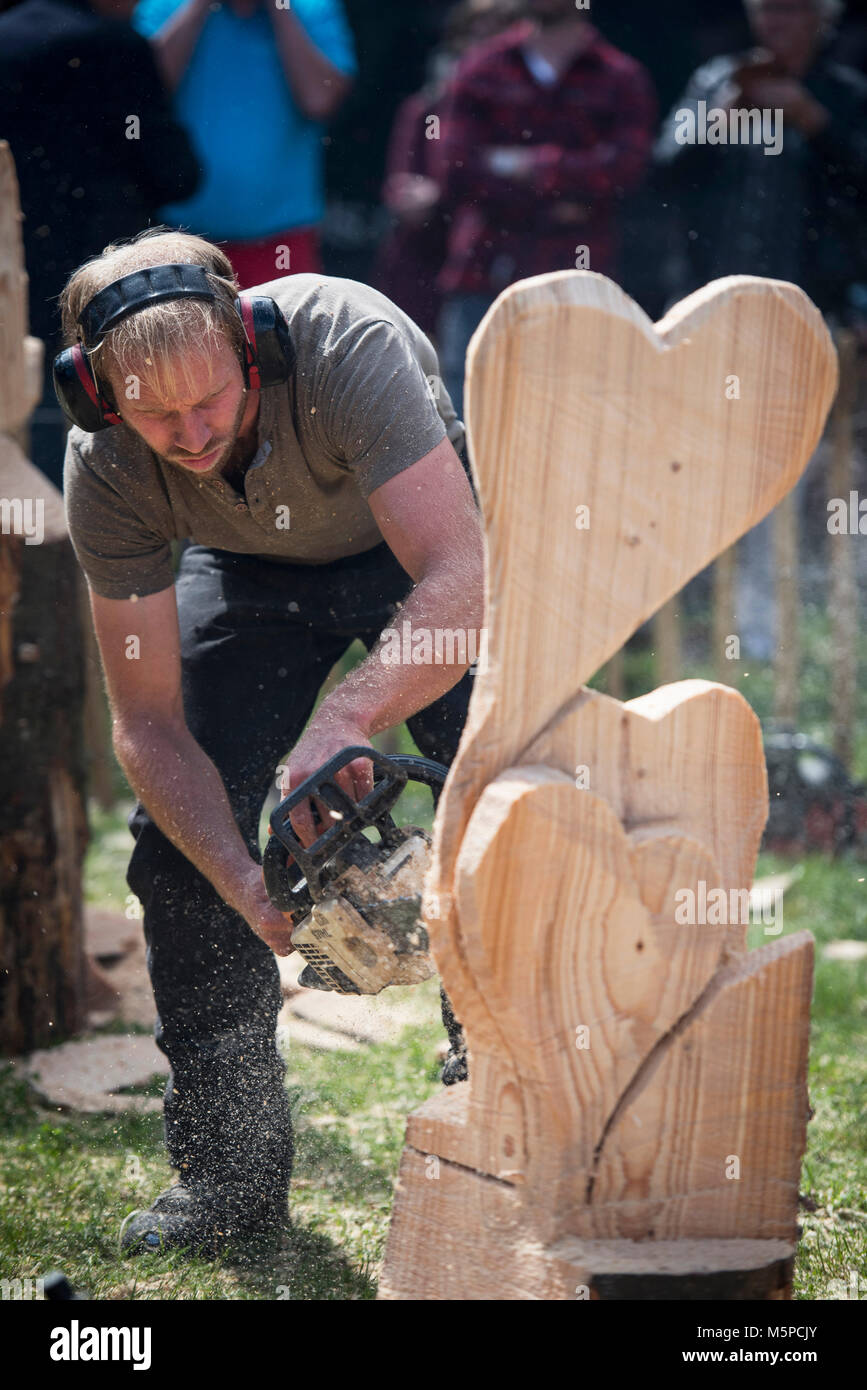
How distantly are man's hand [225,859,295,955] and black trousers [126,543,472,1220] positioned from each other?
31 cm

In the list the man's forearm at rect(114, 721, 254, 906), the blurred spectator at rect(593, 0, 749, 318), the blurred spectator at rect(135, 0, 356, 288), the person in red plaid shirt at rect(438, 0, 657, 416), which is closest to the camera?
the man's forearm at rect(114, 721, 254, 906)

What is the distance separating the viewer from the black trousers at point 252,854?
2707mm

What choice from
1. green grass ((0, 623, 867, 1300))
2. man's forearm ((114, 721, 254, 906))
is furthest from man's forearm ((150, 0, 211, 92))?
green grass ((0, 623, 867, 1300))

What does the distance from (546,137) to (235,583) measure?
2985 millimetres

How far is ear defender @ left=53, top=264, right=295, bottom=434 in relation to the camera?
217 cm

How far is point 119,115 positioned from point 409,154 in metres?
1.60

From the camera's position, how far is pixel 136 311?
2.15 m

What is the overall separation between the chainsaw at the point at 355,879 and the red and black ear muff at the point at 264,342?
0.71 metres

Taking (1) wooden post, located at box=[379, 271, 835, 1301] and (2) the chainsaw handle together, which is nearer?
(1) wooden post, located at box=[379, 271, 835, 1301]

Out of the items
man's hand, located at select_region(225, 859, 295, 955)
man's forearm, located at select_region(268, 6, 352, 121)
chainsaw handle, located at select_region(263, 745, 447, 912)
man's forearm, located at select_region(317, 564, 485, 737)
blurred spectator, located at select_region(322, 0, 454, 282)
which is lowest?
man's hand, located at select_region(225, 859, 295, 955)

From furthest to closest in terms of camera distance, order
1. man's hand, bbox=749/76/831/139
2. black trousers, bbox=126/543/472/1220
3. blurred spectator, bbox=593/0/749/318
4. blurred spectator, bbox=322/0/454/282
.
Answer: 1. blurred spectator, bbox=593/0/749/318
2. blurred spectator, bbox=322/0/454/282
3. man's hand, bbox=749/76/831/139
4. black trousers, bbox=126/543/472/1220

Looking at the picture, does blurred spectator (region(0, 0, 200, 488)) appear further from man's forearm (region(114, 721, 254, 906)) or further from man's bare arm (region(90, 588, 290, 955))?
man's forearm (region(114, 721, 254, 906))

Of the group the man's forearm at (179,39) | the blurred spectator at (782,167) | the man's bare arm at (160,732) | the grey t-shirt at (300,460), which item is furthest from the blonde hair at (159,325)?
the blurred spectator at (782,167)

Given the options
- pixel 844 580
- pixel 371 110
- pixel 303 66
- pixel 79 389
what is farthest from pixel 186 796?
pixel 371 110
